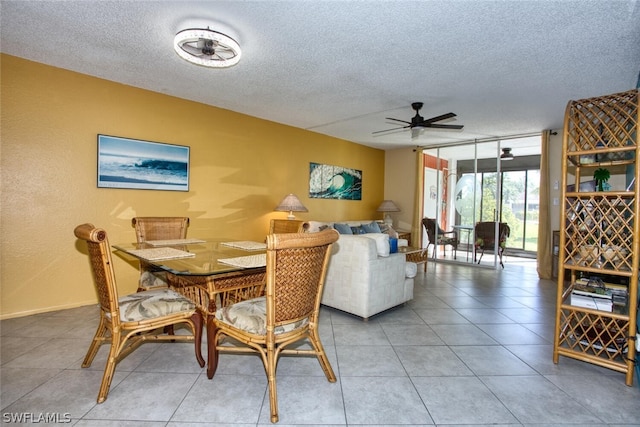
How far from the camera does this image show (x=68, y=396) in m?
1.72

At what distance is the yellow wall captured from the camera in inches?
111

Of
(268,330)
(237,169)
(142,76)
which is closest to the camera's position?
(268,330)

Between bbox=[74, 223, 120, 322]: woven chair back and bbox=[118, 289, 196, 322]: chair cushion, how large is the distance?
75 millimetres

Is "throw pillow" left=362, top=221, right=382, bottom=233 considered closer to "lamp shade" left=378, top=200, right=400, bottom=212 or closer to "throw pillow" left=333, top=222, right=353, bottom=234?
"throw pillow" left=333, top=222, right=353, bottom=234

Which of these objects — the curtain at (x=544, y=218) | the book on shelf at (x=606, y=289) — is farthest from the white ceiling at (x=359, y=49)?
the book on shelf at (x=606, y=289)

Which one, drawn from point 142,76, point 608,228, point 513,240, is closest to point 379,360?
point 608,228

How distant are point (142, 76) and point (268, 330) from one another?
3.11 meters

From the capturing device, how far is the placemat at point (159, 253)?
79.1 inches

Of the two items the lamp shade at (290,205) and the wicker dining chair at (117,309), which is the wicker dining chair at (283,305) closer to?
the wicker dining chair at (117,309)

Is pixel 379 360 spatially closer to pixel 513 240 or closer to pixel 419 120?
pixel 419 120

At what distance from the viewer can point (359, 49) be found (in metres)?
2.55

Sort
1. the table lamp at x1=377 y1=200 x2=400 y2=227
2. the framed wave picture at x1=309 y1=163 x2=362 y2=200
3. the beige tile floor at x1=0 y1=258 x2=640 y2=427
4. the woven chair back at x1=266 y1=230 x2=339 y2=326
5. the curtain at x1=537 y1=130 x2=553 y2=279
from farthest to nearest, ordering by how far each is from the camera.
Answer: the table lamp at x1=377 y1=200 x2=400 y2=227
the framed wave picture at x1=309 y1=163 x2=362 y2=200
the curtain at x1=537 y1=130 x2=553 y2=279
the beige tile floor at x1=0 y1=258 x2=640 y2=427
the woven chair back at x1=266 y1=230 x2=339 y2=326

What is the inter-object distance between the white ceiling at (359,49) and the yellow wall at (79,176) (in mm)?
219

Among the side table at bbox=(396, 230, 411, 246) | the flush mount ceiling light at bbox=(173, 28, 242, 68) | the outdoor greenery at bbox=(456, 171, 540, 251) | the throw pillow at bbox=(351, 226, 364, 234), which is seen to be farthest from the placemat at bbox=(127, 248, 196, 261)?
the outdoor greenery at bbox=(456, 171, 540, 251)
